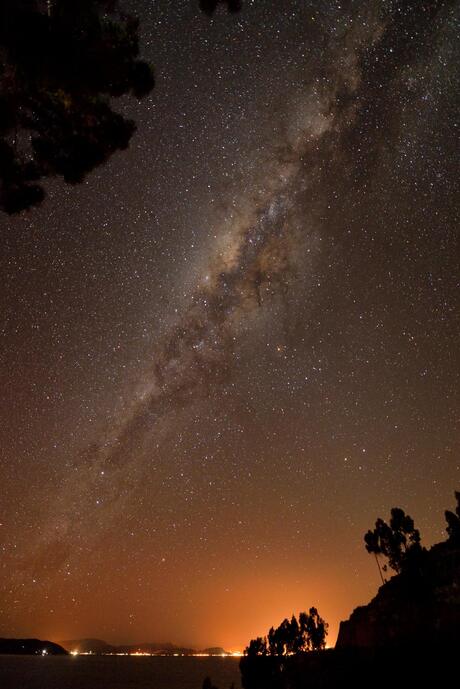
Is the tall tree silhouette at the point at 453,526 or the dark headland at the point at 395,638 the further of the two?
the tall tree silhouette at the point at 453,526

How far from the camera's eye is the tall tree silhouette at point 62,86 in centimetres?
874

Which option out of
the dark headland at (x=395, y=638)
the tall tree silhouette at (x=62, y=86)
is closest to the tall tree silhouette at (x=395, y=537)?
the dark headland at (x=395, y=638)

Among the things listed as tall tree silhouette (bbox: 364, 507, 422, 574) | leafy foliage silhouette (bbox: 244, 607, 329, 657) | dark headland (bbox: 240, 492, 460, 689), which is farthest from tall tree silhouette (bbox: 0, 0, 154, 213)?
tall tree silhouette (bbox: 364, 507, 422, 574)

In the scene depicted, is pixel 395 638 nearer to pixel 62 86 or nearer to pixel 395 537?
pixel 395 537

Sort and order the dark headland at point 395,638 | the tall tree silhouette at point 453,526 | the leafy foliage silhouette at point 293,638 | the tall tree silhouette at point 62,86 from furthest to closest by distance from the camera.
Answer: the tall tree silhouette at point 453,526 → the leafy foliage silhouette at point 293,638 → the dark headland at point 395,638 → the tall tree silhouette at point 62,86

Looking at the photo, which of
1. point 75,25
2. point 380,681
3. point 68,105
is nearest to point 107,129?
point 68,105

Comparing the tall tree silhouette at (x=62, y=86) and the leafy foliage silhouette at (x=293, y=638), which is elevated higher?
the tall tree silhouette at (x=62, y=86)

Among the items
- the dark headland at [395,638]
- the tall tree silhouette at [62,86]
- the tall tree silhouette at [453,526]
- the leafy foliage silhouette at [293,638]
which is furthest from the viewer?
the tall tree silhouette at [453,526]

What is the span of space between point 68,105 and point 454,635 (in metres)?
38.1

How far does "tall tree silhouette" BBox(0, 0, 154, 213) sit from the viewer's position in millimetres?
8742

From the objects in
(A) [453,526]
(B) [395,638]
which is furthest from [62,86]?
(A) [453,526]

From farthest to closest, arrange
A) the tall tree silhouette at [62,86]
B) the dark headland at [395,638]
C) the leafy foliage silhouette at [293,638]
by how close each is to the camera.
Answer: the leafy foliage silhouette at [293,638] < the dark headland at [395,638] < the tall tree silhouette at [62,86]

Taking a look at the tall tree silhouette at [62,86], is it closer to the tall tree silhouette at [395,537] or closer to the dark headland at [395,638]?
the dark headland at [395,638]

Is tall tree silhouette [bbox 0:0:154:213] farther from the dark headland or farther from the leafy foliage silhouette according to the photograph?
the leafy foliage silhouette
